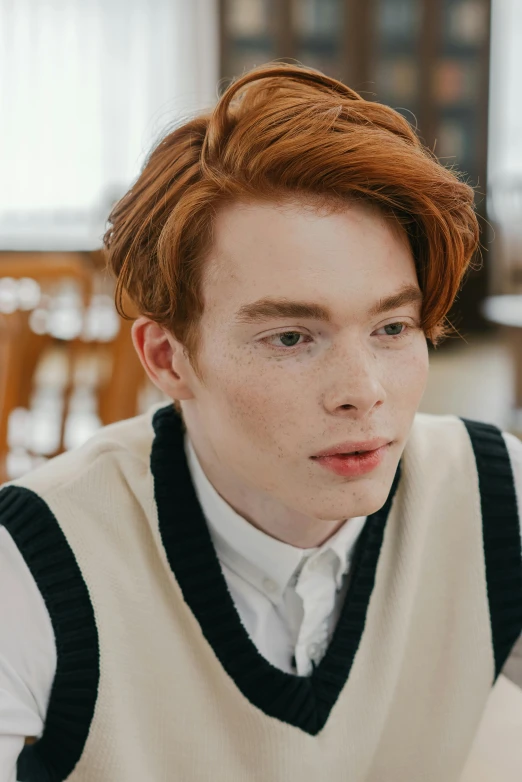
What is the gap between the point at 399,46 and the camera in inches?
289

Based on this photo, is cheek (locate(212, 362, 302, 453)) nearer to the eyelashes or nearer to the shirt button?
the eyelashes

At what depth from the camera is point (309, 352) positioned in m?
0.90

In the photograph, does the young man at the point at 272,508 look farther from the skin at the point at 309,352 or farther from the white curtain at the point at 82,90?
the white curtain at the point at 82,90

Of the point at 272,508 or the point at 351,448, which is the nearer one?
the point at 351,448

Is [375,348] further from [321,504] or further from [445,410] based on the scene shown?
[445,410]

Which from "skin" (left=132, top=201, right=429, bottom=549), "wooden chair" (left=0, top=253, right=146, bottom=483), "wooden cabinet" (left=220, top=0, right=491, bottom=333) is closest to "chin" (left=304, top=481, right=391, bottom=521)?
"skin" (left=132, top=201, right=429, bottom=549)

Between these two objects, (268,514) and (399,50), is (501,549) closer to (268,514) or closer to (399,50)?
(268,514)

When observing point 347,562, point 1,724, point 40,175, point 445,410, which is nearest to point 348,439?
point 347,562

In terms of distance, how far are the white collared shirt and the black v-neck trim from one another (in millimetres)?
23

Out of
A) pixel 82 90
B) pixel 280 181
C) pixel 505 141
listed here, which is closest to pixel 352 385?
pixel 280 181

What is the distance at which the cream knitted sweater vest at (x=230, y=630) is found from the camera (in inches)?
37.4

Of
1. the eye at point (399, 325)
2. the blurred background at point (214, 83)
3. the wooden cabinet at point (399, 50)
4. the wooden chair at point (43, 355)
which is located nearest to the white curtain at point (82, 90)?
the blurred background at point (214, 83)

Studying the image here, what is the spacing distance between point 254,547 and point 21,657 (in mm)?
286

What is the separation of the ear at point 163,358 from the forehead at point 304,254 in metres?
0.12
